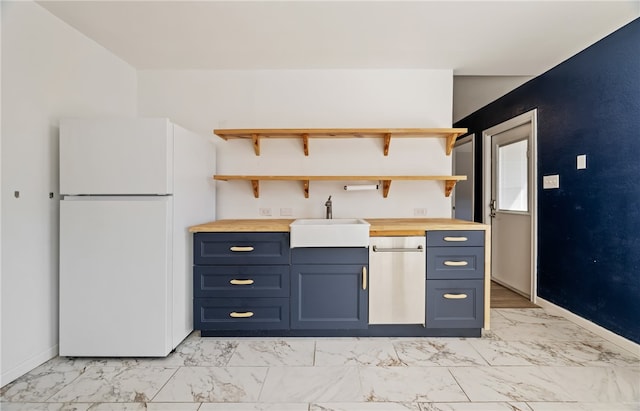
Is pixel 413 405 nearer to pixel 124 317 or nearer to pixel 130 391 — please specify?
pixel 130 391

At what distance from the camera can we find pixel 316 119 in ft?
9.66

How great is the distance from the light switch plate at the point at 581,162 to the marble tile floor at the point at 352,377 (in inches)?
52.9

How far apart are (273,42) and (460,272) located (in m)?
2.30

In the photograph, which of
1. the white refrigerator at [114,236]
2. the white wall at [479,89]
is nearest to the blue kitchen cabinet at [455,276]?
the white refrigerator at [114,236]

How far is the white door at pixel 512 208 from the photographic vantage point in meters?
3.32

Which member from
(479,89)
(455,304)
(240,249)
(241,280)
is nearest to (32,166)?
(240,249)

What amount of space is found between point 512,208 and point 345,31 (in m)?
2.78

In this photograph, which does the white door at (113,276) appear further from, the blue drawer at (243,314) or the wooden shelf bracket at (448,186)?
the wooden shelf bracket at (448,186)

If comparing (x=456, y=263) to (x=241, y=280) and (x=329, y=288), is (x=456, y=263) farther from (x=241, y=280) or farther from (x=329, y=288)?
(x=241, y=280)

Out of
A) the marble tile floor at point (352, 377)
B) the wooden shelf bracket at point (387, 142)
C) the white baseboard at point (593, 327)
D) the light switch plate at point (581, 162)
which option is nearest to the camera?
the marble tile floor at point (352, 377)

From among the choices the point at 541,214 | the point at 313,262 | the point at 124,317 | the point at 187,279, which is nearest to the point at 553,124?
the point at 541,214

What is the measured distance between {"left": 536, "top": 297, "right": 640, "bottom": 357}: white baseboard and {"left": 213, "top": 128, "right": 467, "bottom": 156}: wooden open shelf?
174cm

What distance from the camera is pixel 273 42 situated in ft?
7.99

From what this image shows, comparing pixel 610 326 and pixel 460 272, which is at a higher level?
pixel 460 272
